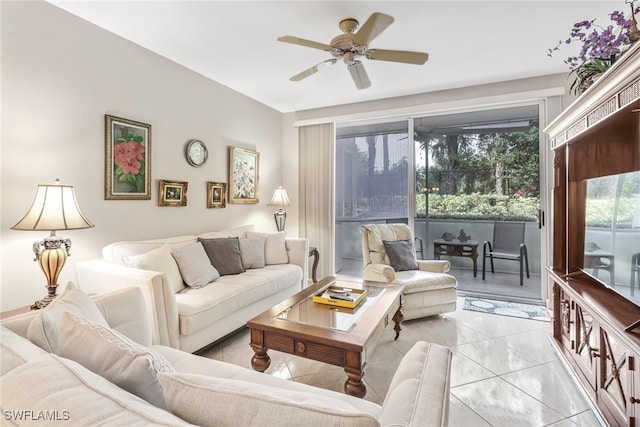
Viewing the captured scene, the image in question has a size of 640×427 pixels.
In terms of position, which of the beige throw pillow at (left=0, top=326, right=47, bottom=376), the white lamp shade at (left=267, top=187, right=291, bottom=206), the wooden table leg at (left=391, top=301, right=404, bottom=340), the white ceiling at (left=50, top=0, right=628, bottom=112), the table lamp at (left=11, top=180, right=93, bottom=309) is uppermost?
the white ceiling at (left=50, top=0, right=628, bottom=112)

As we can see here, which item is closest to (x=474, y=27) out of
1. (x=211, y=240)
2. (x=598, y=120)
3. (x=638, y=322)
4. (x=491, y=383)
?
(x=598, y=120)

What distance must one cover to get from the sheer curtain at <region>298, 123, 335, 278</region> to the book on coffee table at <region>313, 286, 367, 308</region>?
6.91 feet

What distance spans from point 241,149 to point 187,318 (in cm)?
241

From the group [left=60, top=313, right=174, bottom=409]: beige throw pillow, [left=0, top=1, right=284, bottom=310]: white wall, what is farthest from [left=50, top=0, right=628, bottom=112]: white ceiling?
[left=60, top=313, right=174, bottom=409]: beige throw pillow

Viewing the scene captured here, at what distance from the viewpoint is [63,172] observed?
7.39ft

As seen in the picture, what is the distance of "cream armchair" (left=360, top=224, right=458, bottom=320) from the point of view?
9.66ft

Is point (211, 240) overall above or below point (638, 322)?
above

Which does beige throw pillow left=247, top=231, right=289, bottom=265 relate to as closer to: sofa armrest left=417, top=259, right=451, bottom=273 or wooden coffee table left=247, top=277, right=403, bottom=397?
wooden coffee table left=247, top=277, right=403, bottom=397

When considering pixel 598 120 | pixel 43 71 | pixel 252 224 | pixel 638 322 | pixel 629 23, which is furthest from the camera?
pixel 252 224

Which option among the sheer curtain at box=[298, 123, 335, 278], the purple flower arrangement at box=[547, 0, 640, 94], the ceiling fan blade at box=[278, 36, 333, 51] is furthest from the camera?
the sheer curtain at box=[298, 123, 335, 278]

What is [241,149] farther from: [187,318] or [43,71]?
[187,318]

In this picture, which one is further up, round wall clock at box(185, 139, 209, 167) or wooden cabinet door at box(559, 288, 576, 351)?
round wall clock at box(185, 139, 209, 167)

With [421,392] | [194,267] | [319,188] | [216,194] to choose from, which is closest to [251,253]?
[194,267]

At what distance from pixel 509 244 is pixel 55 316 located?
4.27 meters
